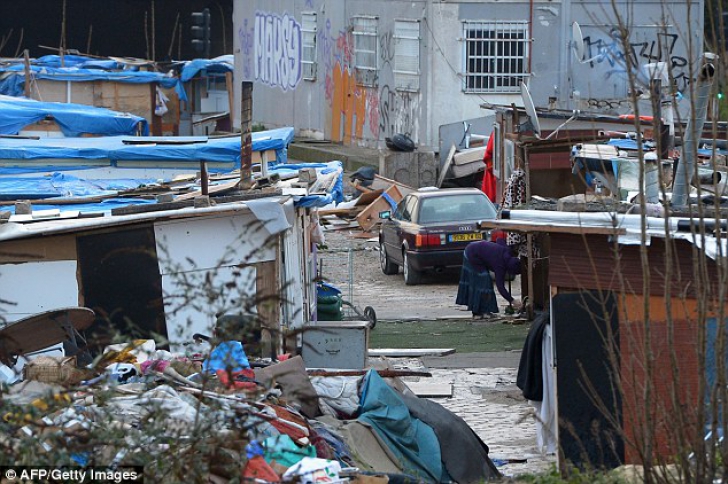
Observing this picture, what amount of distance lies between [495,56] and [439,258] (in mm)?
9987

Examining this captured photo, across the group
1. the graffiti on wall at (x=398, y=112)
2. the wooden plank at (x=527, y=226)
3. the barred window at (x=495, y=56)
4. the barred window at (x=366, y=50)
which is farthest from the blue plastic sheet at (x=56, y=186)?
the barred window at (x=366, y=50)

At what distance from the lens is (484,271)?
1780 centimetres

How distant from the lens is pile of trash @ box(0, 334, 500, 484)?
5.21 metres

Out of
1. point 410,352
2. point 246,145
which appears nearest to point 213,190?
point 246,145

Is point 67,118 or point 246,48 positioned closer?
point 67,118

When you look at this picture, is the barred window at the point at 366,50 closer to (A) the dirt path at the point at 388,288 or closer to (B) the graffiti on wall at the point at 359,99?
(B) the graffiti on wall at the point at 359,99

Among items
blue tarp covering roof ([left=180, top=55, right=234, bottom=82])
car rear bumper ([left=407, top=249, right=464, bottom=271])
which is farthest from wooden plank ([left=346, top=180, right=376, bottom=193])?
blue tarp covering roof ([left=180, top=55, right=234, bottom=82])

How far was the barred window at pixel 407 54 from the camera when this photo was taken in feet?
95.8

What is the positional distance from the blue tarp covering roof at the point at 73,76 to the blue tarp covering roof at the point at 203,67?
0.50 meters

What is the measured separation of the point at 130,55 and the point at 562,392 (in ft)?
152

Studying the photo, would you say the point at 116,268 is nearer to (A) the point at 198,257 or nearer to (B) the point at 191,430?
(A) the point at 198,257

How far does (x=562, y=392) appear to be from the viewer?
10.4 meters

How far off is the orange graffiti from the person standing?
14348 millimetres

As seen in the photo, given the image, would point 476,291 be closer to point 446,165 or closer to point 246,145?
point 246,145
